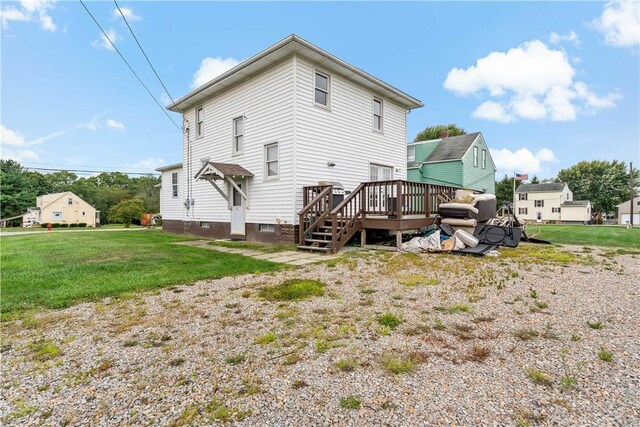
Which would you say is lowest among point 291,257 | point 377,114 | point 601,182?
point 291,257

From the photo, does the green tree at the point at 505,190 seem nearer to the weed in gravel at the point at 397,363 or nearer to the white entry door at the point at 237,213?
the white entry door at the point at 237,213

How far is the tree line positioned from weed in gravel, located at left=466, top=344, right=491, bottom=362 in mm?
39544

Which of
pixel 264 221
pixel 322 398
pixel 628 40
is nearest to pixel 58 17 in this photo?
pixel 264 221

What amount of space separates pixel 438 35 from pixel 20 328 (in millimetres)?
18201

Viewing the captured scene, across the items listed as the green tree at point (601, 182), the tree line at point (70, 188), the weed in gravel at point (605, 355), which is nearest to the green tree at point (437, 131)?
the green tree at point (601, 182)

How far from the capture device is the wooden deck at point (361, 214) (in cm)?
793

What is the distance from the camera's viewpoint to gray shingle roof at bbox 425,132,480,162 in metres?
20.1

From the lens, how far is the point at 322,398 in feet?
6.20

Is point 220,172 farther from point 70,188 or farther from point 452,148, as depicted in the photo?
point 70,188

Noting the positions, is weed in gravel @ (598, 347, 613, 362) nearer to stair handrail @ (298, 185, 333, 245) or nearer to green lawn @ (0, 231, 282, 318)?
green lawn @ (0, 231, 282, 318)

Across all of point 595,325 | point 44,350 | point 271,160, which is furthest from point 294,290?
point 271,160

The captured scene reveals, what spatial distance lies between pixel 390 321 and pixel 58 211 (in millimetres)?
47872

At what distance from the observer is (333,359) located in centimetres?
238

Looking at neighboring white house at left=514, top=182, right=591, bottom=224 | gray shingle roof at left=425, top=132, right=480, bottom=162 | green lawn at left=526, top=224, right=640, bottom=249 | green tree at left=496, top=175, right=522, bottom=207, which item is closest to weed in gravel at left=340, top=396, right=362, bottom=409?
green lawn at left=526, top=224, right=640, bottom=249
